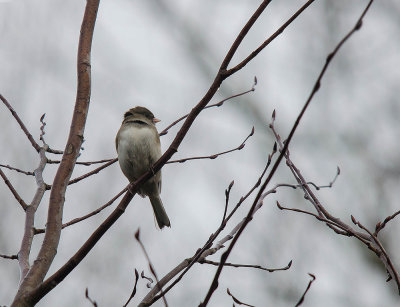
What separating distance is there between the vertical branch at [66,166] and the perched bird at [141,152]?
4.50 feet

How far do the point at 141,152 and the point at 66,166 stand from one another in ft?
5.36

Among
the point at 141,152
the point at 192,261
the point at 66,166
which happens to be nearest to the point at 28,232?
the point at 66,166

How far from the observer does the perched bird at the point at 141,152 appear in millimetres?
4273

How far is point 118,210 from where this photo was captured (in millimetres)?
2566

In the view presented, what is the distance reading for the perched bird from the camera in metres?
4.27

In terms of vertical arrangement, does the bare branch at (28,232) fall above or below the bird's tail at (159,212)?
below

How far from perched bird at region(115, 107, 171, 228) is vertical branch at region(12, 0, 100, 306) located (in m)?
1.37

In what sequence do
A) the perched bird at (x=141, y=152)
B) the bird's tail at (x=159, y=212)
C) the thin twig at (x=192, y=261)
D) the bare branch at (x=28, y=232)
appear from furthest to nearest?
the bird's tail at (x=159, y=212) → the perched bird at (x=141, y=152) → the bare branch at (x=28, y=232) → the thin twig at (x=192, y=261)

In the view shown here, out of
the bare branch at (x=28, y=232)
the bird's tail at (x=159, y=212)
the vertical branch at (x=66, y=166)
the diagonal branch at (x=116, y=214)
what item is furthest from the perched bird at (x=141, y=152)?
the diagonal branch at (x=116, y=214)

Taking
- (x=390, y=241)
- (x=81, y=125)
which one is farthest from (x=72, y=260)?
(x=390, y=241)

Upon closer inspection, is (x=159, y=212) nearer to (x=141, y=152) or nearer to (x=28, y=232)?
(x=141, y=152)

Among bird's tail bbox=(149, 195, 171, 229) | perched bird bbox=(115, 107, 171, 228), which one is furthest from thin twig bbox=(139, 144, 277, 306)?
bird's tail bbox=(149, 195, 171, 229)

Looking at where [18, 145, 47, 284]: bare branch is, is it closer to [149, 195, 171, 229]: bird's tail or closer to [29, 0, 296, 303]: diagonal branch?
[29, 0, 296, 303]: diagonal branch

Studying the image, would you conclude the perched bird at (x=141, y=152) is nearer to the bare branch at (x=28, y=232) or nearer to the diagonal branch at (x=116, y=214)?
the bare branch at (x=28, y=232)
